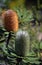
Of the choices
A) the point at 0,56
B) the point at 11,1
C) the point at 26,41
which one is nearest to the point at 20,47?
the point at 26,41

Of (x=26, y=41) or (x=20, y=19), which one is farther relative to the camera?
(x=20, y=19)

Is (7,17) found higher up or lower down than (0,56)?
higher up

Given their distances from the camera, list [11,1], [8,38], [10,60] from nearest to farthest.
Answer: [10,60] < [8,38] < [11,1]

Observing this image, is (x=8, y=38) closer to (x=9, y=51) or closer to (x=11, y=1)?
(x=9, y=51)

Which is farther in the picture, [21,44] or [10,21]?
[10,21]

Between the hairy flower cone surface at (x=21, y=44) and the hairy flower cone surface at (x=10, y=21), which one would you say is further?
the hairy flower cone surface at (x=10, y=21)

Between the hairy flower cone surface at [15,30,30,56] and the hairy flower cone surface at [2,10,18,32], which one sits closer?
the hairy flower cone surface at [15,30,30,56]

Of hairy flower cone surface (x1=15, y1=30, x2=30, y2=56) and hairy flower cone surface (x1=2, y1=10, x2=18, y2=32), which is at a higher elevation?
hairy flower cone surface (x1=2, y1=10, x2=18, y2=32)

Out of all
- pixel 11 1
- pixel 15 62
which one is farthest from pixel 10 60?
pixel 11 1

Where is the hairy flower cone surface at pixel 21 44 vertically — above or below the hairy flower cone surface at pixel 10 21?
below

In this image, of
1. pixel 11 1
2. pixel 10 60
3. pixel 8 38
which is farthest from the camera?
pixel 11 1
